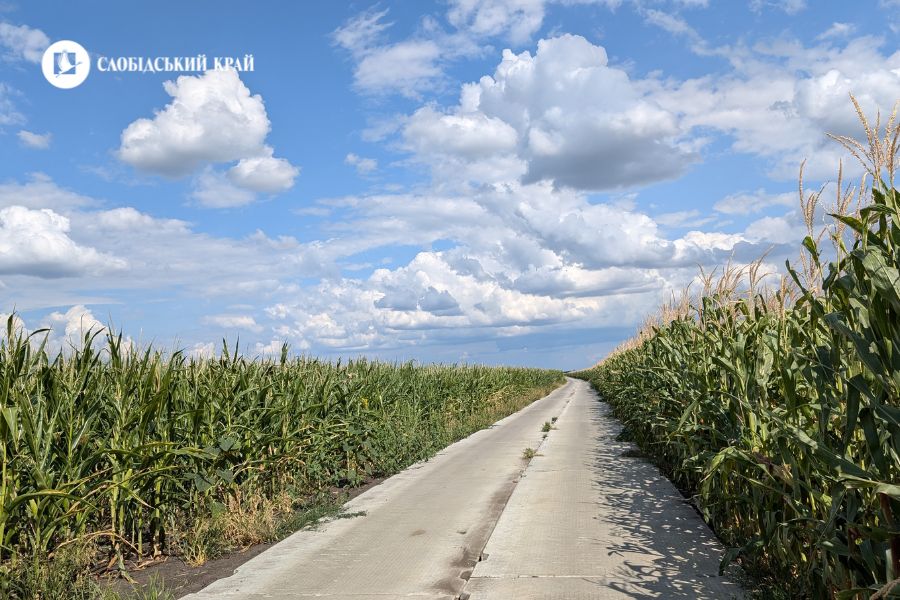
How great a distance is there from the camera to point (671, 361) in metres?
8.96

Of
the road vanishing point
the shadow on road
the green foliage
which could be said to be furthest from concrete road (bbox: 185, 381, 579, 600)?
the green foliage

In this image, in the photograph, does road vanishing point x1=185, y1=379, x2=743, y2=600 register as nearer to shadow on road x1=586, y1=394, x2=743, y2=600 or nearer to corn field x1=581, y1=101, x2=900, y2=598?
shadow on road x1=586, y1=394, x2=743, y2=600

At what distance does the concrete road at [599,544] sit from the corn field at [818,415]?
44 centimetres

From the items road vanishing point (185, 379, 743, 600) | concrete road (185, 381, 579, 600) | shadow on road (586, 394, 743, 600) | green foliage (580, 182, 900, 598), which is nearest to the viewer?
green foliage (580, 182, 900, 598)

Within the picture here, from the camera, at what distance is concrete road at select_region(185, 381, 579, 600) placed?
5.30 metres

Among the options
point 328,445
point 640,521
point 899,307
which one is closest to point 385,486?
point 328,445

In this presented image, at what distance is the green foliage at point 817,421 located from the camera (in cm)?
278

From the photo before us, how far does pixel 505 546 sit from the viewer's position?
6340 mm

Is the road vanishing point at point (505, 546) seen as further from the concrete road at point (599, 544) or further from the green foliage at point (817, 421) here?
the green foliage at point (817, 421)

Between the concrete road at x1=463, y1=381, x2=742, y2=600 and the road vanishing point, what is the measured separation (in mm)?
14

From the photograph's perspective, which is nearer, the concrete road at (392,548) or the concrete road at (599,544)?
the concrete road at (599,544)

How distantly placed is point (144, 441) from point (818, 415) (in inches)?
224

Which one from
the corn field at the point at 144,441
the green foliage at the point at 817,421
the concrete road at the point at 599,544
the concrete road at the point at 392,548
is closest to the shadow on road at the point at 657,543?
the concrete road at the point at 599,544

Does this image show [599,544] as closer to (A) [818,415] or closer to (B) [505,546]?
(B) [505,546]
